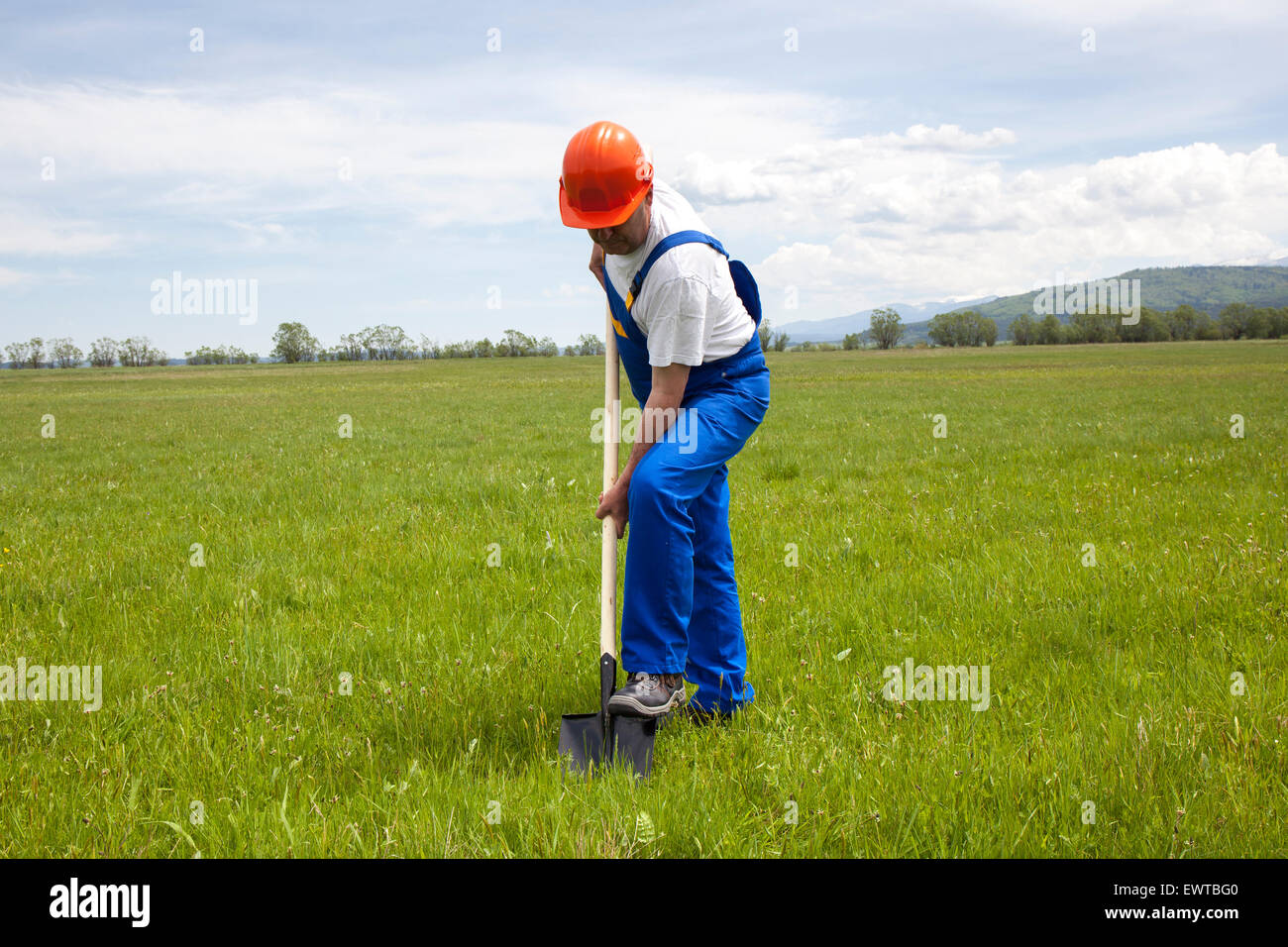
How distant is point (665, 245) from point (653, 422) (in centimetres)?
76

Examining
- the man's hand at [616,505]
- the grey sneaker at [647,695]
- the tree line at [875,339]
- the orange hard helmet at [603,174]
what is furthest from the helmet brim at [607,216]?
the tree line at [875,339]

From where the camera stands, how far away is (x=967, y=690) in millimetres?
3869

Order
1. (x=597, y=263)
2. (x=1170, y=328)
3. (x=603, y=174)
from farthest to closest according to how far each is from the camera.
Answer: (x=1170, y=328)
(x=597, y=263)
(x=603, y=174)

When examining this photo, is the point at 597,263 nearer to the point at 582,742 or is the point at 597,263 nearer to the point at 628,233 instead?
the point at 628,233

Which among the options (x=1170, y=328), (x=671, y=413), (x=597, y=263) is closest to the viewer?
(x=671, y=413)

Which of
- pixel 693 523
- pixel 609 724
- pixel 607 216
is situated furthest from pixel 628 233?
pixel 609 724

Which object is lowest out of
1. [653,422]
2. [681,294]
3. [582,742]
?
[582,742]

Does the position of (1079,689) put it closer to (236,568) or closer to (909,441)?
(236,568)

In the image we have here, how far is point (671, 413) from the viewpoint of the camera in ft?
11.3

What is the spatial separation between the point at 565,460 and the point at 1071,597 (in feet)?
27.5

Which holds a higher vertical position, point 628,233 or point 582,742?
point 628,233

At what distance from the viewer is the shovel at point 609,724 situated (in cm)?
320

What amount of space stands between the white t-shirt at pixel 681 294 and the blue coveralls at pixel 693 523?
0.24 feet

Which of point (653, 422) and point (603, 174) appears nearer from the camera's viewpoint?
point (603, 174)
